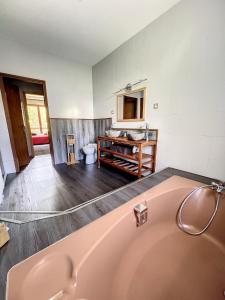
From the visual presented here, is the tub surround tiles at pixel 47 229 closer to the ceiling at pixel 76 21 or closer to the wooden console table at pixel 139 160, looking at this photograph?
the wooden console table at pixel 139 160

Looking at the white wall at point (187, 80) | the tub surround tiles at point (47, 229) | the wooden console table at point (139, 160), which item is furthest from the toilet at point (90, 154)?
the tub surround tiles at point (47, 229)

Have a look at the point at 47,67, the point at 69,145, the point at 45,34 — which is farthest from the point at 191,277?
the point at 47,67

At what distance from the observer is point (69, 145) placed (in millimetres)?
3490

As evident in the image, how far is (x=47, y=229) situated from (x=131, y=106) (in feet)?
7.99

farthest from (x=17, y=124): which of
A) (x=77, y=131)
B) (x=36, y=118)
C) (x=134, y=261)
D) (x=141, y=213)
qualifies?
(x=36, y=118)

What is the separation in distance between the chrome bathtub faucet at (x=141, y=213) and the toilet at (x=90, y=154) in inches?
94.1

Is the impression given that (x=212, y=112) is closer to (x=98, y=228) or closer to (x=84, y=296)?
(x=98, y=228)

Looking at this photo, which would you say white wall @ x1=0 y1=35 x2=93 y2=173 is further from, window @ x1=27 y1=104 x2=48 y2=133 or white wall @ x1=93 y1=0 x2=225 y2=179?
window @ x1=27 y1=104 x2=48 y2=133

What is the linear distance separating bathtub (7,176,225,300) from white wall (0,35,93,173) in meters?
2.79

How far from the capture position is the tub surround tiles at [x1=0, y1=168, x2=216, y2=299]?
740 millimetres

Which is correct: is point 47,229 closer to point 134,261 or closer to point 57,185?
point 134,261

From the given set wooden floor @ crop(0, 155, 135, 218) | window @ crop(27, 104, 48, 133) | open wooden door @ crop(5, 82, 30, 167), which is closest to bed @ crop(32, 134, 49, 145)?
window @ crop(27, 104, 48, 133)

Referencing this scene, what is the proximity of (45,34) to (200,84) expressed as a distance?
271cm

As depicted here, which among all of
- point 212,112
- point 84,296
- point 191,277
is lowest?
point 191,277
